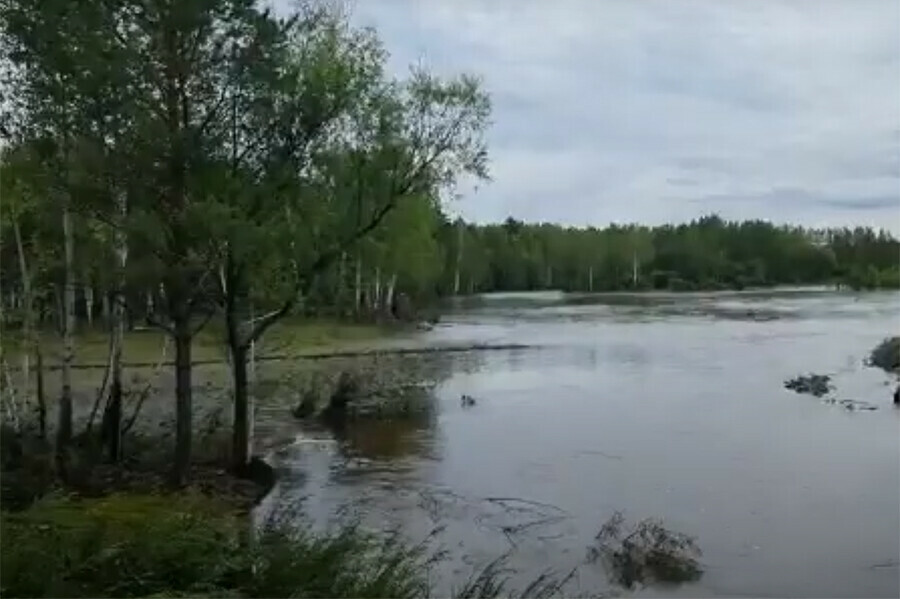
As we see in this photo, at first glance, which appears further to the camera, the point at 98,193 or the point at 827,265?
the point at 827,265

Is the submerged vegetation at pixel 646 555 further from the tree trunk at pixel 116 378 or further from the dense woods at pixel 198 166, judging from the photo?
the tree trunk at pixel 116 378

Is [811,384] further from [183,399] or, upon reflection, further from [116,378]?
[116,378]

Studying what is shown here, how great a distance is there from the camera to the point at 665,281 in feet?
439

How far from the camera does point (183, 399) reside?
17.5m

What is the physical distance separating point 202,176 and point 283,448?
279 inches

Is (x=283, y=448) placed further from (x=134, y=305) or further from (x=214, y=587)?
(x=214, y=587)

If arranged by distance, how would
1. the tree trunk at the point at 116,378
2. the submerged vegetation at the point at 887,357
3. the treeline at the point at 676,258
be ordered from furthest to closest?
1. the treeline at the point at 676,258
2. the submerged vegetation at the point at 887,357
3. the tree trunk at the point at 116,378

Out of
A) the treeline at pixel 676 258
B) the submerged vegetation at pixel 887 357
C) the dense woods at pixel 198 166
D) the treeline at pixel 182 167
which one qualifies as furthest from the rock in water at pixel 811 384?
the treeline at pixel 676 258

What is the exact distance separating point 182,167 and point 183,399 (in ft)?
12.0

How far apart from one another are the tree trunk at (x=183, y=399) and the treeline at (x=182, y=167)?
1.3 inches

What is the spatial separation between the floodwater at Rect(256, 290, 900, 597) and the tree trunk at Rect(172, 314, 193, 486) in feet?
5.76

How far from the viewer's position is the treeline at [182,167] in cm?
1566

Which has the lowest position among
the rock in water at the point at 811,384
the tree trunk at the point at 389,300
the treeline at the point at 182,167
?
the rock in water at the point at 811,384

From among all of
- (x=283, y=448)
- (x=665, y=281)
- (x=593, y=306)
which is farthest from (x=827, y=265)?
(x=283, y=448)
